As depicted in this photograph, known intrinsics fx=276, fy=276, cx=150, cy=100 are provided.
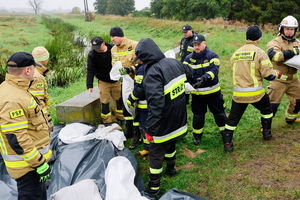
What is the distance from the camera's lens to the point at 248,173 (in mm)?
3662

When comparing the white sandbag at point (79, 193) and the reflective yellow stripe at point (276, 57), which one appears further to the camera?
the reflective yellow stripe at point (276, 57)

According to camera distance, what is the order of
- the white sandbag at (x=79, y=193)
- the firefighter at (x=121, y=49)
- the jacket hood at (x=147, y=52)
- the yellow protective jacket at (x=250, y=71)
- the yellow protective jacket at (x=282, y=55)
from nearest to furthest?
the white sandbag at (x=79, y=193), the jacket hood at (x=147, y=52), the yellow protective jacket at (x=250, y=71), the yellow protective jacket at (x=282, y=55), the firefighter at (x=121, y=49)

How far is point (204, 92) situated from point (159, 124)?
1.39 meters

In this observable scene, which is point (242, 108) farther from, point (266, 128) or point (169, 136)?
point (169, 136)

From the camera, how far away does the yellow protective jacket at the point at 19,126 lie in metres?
2.35

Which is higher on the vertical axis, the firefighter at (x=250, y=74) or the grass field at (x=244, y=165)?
the firefighter at (x=250, y=74)

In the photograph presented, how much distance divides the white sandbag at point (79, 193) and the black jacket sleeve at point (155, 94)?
102 centimetres

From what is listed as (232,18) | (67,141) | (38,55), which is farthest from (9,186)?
(232,18)

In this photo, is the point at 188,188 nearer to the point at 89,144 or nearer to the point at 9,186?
the point at 89,144

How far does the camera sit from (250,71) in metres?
3.94

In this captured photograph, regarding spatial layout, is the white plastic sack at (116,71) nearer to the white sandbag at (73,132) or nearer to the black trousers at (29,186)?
the white sandbag at (73,132)

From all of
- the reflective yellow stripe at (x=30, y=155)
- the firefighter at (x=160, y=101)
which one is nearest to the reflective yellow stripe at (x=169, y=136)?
the firefighter at (x=160, y=101)

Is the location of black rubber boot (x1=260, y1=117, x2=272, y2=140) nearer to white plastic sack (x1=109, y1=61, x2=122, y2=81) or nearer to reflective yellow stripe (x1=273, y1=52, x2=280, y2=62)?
reflective yellow stripe (x1=273, y1=52, x2=280, y2=62)

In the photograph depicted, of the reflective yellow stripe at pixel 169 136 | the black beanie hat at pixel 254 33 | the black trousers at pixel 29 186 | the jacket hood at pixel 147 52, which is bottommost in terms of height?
the black trousers at pixel 29 186
